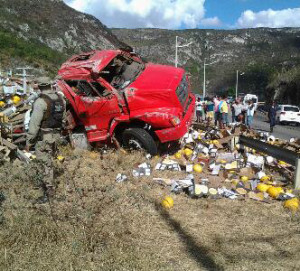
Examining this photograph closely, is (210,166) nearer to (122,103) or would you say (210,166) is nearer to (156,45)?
(122,103)

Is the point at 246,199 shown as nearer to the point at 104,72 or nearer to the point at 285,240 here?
the point at 285,240

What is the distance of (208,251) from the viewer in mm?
4887

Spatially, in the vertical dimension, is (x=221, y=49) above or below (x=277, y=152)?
above

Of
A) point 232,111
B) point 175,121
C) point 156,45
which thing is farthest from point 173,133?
point 156,45

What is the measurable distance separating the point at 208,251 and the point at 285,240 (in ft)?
3.77

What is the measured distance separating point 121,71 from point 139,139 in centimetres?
223

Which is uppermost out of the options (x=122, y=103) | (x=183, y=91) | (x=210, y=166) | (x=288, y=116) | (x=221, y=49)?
(x=221, y=49)

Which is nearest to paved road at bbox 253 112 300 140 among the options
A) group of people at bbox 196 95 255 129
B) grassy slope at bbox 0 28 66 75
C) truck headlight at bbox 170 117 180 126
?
group of people at bbox 196 95 255 129

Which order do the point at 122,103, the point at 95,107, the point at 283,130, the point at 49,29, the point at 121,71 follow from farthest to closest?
the point at 49,29
the point at 283,130
the point at 121,71
the point at 95,107
the point at 122,103

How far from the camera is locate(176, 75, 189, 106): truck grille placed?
30.7 ft

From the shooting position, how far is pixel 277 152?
328 inches

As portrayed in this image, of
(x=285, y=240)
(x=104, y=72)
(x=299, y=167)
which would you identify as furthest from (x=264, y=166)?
(x=104, y=72)

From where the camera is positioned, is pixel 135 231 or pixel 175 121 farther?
pixel 175 121

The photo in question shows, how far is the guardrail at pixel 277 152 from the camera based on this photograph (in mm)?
7389
